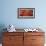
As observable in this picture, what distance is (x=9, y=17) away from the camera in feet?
14.9

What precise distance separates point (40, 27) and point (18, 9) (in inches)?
38.5

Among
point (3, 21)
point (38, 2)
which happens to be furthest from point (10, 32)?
point (38, 2)

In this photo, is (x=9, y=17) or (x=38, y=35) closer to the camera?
(x=38, y=35)

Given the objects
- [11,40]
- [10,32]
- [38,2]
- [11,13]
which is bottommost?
[11,40]

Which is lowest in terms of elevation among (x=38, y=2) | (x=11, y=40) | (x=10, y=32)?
(x=11, y=40)

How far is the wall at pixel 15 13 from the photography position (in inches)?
178

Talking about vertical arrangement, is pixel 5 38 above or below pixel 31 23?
below

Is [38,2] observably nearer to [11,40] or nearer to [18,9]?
[18,9]

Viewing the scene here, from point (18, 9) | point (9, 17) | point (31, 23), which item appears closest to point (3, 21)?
point (9, 17)

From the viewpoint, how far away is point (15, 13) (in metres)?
4.53

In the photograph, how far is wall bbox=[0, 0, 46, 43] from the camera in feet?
14.8

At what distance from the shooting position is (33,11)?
178 inches

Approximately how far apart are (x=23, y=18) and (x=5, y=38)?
0.97 meters

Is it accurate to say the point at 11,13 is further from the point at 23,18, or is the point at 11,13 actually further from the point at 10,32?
the point at 10,32
